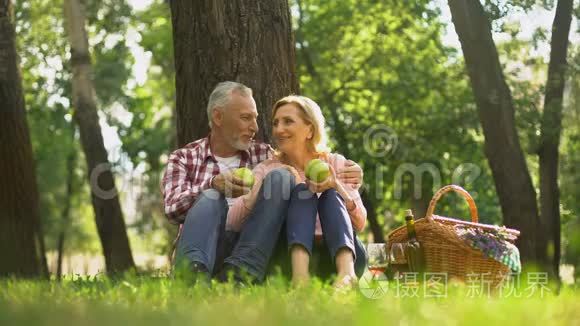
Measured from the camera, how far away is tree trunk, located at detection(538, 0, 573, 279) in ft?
44.4

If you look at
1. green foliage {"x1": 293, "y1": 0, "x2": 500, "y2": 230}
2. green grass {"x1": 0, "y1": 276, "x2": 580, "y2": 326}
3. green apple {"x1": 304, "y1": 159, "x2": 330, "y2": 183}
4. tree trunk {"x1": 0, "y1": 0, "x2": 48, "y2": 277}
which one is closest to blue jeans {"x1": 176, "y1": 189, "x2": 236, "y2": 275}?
green apple {"x1": 304, "y1": 159, "x2": 330, "y2": 183}

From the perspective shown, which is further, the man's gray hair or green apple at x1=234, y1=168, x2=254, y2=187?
the man's gray hair

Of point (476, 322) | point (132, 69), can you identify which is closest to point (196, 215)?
point (476, 322)

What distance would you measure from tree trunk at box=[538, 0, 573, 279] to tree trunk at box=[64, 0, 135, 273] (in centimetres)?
583

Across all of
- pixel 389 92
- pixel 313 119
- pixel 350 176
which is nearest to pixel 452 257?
pixel 350 176

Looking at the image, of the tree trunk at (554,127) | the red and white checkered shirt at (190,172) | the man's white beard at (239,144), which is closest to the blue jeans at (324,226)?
the red and white checkered shirt at (190,172)

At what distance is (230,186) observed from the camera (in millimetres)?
5664

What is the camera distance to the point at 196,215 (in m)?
5.47

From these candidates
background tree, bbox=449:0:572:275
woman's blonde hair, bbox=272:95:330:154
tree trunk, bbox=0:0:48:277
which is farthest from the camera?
background tree, bbox=449:0:572:275

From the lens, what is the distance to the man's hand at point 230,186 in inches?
222

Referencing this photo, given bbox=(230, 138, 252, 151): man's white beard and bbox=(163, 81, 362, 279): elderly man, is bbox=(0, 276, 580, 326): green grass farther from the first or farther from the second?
bbox=(230, 138, 252, 151): man's white beard

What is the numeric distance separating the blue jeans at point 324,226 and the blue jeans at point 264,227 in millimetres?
72

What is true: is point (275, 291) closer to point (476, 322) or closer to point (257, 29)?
point (476, 322)

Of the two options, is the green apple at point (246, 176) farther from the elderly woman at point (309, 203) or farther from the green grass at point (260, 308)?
the green grass at point (260, 308)
